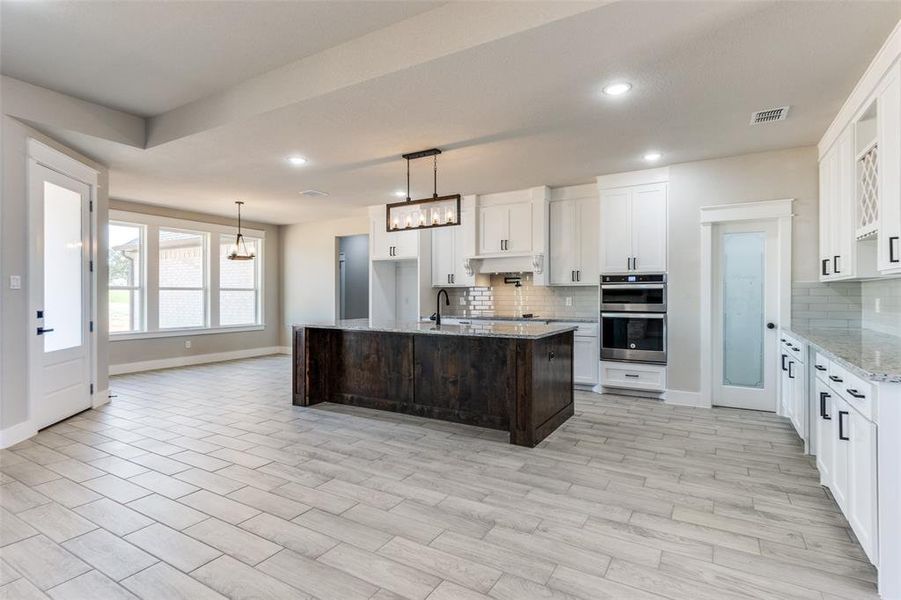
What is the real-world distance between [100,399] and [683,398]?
6.56 m

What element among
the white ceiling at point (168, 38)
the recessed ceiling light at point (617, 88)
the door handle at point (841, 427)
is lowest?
the door handle at point (841, 427)

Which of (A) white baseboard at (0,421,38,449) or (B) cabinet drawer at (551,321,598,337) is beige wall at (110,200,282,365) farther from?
(B) cabinet drawer at (551,321,598,337)

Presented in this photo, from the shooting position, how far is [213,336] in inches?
333

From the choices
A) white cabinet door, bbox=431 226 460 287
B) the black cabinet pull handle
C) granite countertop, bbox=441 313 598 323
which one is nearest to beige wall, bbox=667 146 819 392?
granite countertop, bbox=441 313 598 323

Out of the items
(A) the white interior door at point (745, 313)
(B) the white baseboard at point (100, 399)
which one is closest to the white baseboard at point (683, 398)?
(A) the white interior door at point (745, 313)

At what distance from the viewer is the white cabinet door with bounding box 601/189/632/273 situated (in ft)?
18.4

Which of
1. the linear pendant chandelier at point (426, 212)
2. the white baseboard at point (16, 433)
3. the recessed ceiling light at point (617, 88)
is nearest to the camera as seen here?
the recessed ceiling light at point (617, 88)

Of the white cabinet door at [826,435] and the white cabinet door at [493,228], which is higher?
the white cabinet door at [493,228]

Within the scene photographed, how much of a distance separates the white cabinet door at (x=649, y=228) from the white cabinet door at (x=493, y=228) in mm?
1781

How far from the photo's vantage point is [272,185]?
246 inches

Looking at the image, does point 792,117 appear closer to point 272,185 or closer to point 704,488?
point 704,488

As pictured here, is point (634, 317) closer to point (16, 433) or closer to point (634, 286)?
point (634, 286)

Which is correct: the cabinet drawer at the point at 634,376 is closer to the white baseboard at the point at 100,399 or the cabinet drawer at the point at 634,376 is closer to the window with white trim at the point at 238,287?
the white baseboard at the point at 100,399

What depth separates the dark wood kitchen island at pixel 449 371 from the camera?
151 inches
